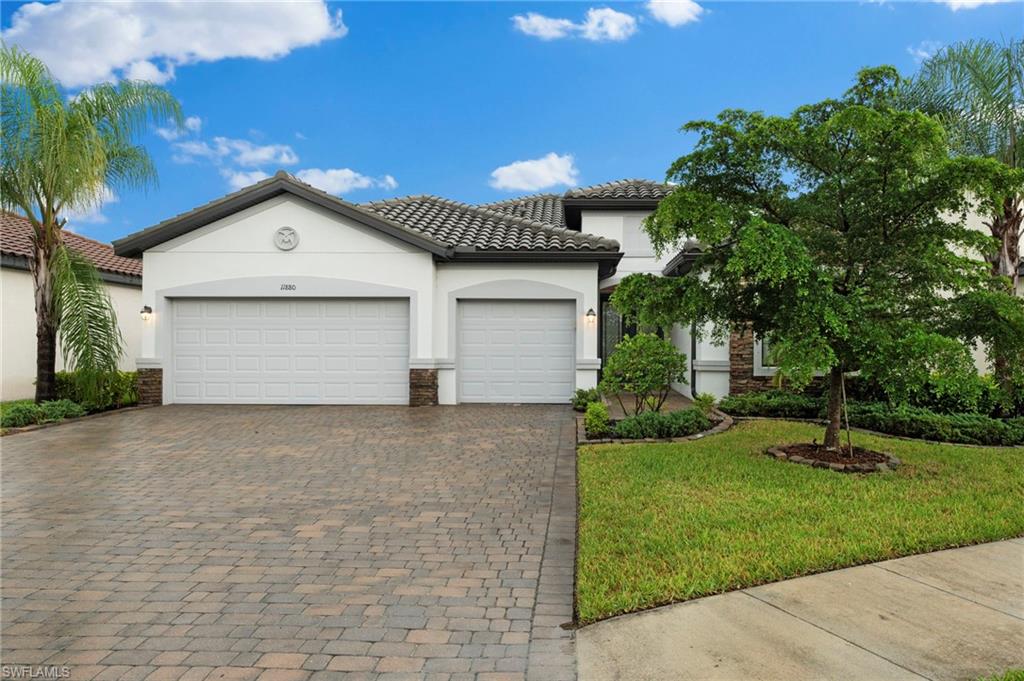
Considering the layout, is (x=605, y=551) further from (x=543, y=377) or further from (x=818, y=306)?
(x=543, y=377)

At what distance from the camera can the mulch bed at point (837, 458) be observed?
7.36m

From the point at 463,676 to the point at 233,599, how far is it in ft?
6.16

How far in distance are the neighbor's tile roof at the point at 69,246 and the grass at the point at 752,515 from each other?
46.3 feet

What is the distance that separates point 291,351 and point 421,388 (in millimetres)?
3303

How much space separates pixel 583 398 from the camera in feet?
43.7

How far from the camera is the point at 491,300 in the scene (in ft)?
47.2

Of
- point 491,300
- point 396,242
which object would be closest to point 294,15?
point 396,242

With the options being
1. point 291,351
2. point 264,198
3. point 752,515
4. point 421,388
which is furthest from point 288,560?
point 264,198

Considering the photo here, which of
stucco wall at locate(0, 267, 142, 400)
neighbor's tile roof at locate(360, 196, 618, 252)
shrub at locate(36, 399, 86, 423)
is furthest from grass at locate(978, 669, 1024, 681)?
stucco wall at locate(0, 267, 142, 400)

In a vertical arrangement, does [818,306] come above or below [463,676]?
above

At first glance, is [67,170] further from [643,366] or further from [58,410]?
[643,366]

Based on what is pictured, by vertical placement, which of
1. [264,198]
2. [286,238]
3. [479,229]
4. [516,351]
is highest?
[264,198]

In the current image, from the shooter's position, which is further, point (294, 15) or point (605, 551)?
point (294, 15)

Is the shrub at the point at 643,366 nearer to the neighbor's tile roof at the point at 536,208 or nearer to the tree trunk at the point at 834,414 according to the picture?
the tree trunk at the point at 834,414
